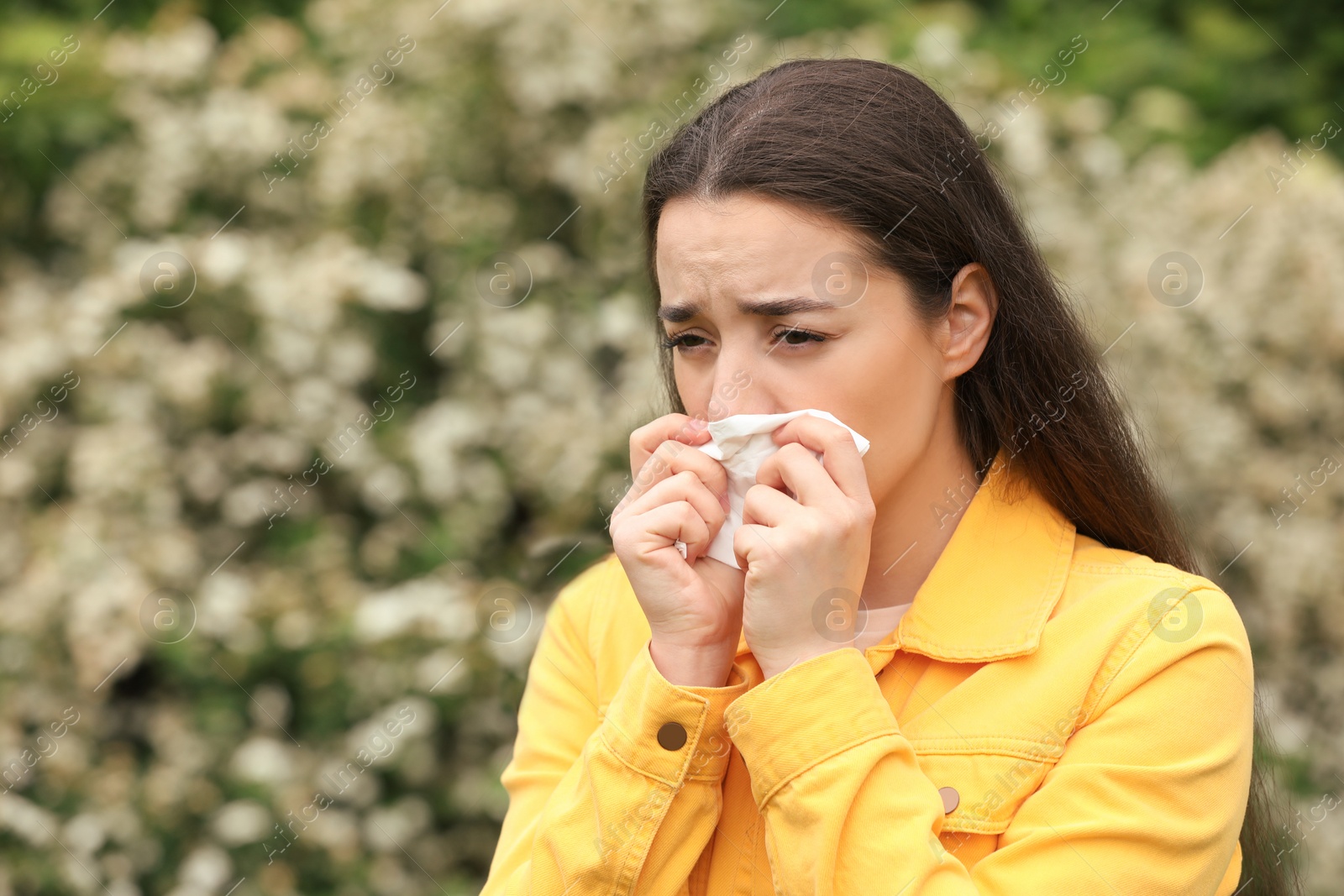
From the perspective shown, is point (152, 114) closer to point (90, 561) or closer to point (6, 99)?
point (6, 99)

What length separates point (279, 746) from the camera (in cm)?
346

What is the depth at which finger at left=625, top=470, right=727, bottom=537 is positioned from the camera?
1.67 m

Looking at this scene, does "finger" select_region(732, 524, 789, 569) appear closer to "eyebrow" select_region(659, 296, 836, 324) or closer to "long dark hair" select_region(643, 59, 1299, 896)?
"eyebrow" select_region(659, 296, 836, 324)

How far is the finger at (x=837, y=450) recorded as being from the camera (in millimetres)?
1593

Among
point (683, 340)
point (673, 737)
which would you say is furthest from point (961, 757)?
point (683, 340)

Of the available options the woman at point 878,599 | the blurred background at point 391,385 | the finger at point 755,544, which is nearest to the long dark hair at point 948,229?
the woman at point 878,599

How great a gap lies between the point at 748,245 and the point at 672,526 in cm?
45

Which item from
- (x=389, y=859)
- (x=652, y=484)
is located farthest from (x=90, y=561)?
(x=652, y=484)

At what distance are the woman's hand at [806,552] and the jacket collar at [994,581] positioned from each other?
7.6 inches

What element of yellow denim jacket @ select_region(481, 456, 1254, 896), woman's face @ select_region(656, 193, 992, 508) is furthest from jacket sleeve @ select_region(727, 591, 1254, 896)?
woman's face @ select_region(656, 193, 992, 508)

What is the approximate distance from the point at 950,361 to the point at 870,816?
2.56 ft

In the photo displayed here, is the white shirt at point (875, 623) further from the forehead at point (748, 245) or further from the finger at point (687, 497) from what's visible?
the forehead at point (748, 245)

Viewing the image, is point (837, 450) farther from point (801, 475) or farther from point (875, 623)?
point (875, 623)

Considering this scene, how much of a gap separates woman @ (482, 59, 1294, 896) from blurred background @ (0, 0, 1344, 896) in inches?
60.8
